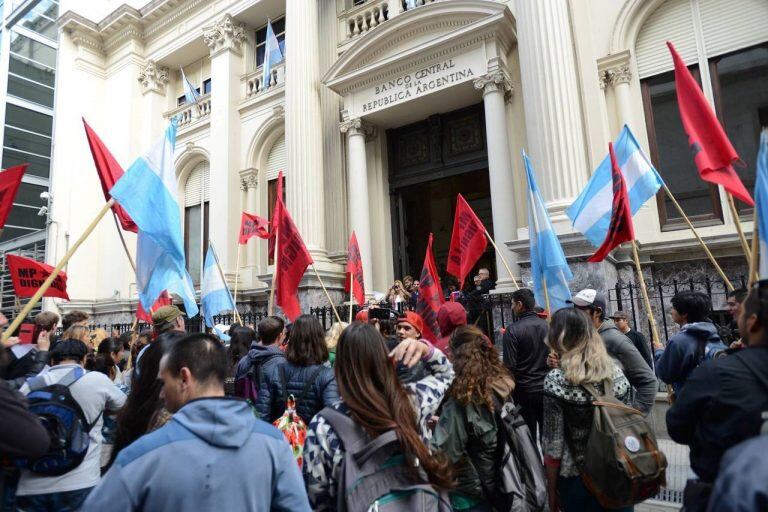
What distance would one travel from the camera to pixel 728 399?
1.84 m

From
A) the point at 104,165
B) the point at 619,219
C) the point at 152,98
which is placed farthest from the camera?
the point at 152,98

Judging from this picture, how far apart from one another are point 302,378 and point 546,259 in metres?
3.17

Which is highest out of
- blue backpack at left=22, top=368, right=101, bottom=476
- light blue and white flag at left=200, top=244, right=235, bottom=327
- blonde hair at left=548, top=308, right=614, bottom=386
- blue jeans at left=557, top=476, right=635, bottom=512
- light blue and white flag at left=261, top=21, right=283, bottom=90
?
light blue and white flag at left=261, top=21, right=283, bottom=90

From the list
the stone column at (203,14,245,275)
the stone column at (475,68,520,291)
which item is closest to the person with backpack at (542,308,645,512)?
the stone column at (475,68,520,291)

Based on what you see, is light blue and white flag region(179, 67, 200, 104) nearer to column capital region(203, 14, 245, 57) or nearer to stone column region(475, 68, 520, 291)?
column capital region(203, 14, 245, 57)

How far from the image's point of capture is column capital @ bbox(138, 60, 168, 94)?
17391 millimetres

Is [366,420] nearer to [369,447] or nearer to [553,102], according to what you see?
[369,447]

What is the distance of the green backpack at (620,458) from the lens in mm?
2508

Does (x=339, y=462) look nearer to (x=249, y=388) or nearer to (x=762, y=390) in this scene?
(x=762, y=390)

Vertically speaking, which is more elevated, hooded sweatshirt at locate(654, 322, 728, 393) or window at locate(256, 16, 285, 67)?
window at locate(256, 16, 285, 67)

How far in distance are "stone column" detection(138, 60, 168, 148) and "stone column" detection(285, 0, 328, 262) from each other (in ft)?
23.7

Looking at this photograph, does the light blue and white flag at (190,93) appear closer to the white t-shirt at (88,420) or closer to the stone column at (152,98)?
the stone column at (152,98)

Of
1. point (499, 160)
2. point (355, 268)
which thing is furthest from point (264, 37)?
point (355, 268)

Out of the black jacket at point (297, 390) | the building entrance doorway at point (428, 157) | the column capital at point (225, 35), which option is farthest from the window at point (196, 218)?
the black jacket at point (297, 390)
